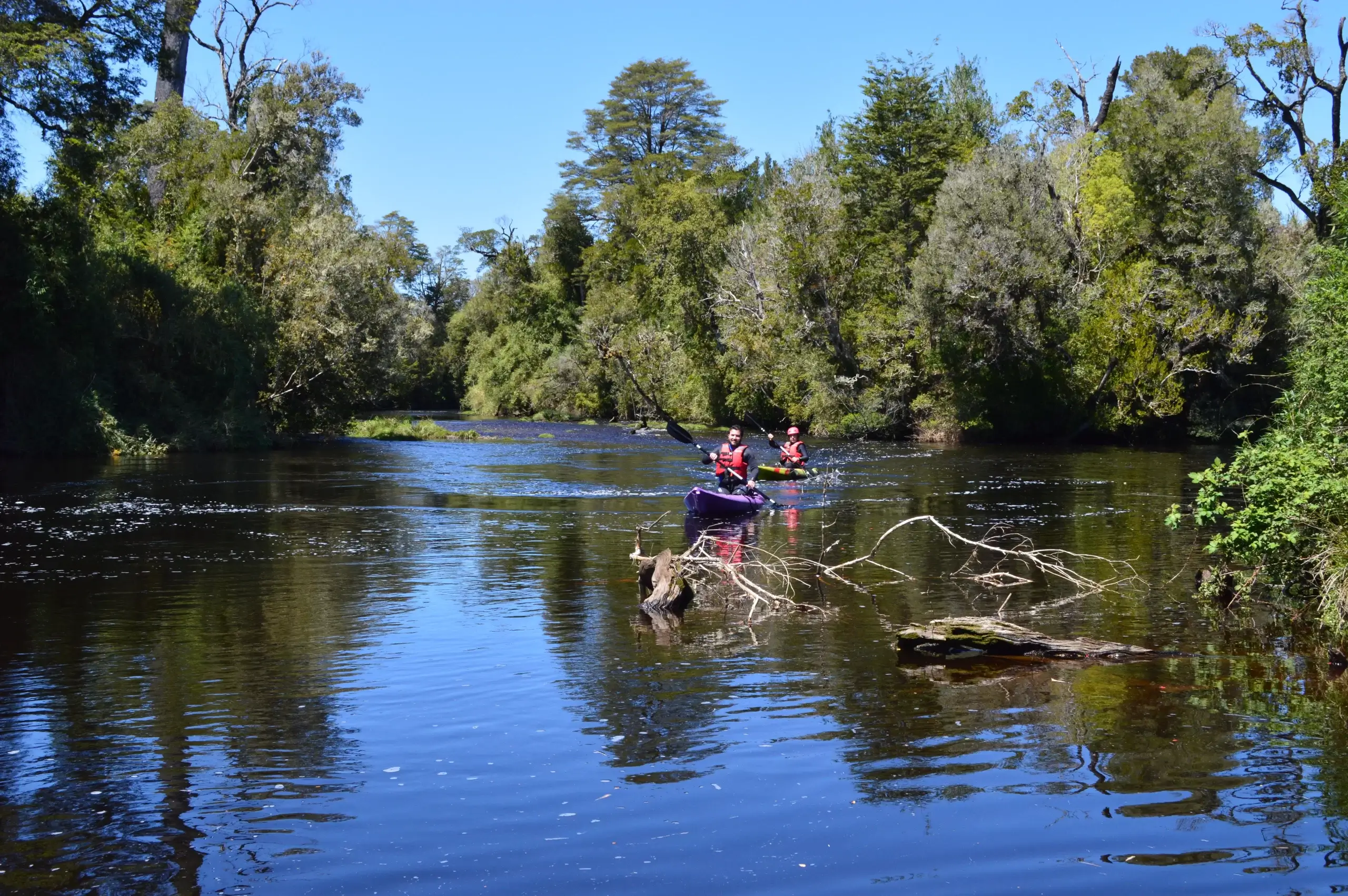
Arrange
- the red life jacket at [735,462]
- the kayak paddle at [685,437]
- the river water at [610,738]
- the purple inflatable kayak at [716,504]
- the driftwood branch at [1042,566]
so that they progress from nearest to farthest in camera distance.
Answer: the river water at [610,738]
the driftwood branch at [1042,566]
the purple inflatable kayak at [716,504]
the kayak paddle at [685,437]
the red life jacket at [735,462]

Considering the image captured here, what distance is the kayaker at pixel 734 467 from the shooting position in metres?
24.1

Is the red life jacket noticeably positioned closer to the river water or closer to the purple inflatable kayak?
the purple inflatable kayak

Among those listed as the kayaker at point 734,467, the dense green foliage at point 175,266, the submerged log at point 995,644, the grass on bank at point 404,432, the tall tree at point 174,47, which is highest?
the tall tree at point 174,47

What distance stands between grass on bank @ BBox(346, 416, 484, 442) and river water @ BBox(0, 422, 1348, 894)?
105ft

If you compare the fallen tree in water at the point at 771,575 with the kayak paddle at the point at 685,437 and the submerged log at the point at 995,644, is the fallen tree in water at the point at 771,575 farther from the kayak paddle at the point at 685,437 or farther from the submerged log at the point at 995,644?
the kayak paddle at the point at 685,437

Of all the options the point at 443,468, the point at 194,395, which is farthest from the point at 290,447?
the point at 443,468

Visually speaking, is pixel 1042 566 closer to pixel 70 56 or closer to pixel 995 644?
pixel 995 644

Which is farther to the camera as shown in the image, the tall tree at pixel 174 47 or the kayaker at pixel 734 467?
the tall tree at pixel 174 47

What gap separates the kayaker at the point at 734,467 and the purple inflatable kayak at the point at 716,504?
0.47m

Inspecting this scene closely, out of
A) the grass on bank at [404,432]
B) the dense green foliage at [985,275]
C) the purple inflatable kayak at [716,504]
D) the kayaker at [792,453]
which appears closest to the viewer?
the purple inflatable kayak at [716,504]

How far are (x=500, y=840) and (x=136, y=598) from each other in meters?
9.29

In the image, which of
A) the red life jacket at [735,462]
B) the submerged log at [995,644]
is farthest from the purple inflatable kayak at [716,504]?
the submerged log at [995,644]

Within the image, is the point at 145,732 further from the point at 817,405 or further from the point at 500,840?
the point at 817,405

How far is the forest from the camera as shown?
33719 mm
